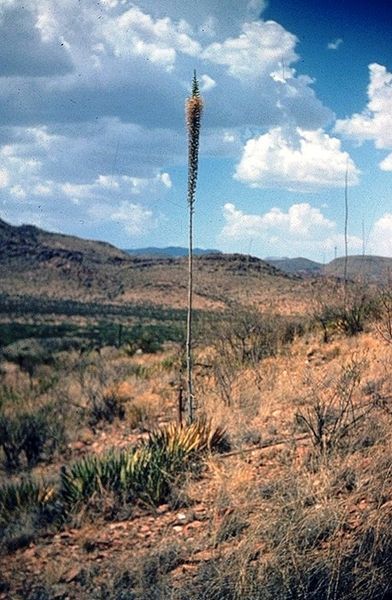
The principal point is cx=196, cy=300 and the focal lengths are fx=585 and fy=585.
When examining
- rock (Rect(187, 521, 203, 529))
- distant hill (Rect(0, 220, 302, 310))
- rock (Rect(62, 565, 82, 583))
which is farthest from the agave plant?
distant hill (Rect(0, 220, 302, 310))

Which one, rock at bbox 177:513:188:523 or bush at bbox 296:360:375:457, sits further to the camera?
bush at bbox 296:360:375:457

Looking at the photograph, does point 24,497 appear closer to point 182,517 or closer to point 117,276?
point 182,517

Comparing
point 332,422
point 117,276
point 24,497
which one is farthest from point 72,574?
point 117,276

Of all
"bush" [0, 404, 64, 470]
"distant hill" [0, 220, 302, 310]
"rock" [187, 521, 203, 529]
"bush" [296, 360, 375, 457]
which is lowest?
"bush" [0, 404, 64, 470]

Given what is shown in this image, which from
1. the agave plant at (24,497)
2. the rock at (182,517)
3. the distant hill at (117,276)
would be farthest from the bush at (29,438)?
the distant hill at (117,276)

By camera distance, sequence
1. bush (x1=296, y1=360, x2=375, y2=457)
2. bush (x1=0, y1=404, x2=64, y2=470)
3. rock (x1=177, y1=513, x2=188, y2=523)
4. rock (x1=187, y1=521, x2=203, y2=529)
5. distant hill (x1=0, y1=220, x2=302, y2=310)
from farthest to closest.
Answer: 1. distant hill (x1=0, y1=220, x2=302, y2=310)
2. bush (x1=0, y1=404, x2=64, y2=470)
3. bush (x1=296, y1=360, x2=375, y2=457)
4. rock (x1=177, y1=513, x2=188, y2=523)
5. rock (x1=187, y1=521, x2=203, y2=529)

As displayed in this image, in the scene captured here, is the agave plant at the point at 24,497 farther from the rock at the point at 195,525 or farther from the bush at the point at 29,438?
the bush at the point at 29,438

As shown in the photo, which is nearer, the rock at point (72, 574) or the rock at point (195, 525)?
the rock at point (72, 574)

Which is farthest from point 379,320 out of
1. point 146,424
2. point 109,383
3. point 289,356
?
point 109,383

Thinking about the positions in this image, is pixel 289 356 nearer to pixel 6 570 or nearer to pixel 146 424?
pixel 146 424

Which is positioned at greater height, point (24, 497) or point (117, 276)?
point (117, 276)

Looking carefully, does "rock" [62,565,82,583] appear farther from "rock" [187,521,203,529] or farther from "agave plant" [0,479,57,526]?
"agave plant" [0,479,57,526]

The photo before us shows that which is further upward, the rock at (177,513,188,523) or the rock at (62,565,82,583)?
the rock at (177,513,188,523)

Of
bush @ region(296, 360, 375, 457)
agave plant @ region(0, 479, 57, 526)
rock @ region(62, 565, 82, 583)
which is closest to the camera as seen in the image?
rock @ region(62, 565, 82, 583)
